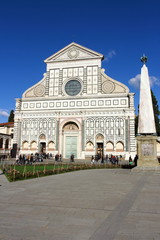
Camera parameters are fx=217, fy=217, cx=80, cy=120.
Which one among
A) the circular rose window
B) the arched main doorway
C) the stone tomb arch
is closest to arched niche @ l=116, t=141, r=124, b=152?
the arched main doorway

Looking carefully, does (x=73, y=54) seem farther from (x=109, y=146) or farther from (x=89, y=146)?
(x=109, y=146)

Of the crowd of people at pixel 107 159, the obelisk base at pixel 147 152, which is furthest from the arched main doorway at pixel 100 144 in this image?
the obelisk base at pixel 147 152

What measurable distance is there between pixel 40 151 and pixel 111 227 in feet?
110

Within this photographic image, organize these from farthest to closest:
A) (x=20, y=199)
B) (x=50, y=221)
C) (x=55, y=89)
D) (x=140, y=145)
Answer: (x=55, y=89), (x=140, y=145), (x=20, y=199), (x=50, y=221)

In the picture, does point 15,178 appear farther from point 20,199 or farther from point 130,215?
point 130,215

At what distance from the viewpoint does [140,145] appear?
52.3ft

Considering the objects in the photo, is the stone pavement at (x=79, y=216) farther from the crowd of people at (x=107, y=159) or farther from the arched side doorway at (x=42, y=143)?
the arched side doorway at (x=42, y=143)

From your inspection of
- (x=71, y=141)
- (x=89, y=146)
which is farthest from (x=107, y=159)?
(x=71, y=141)

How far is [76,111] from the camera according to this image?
118ft

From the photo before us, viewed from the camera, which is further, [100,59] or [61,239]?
[100,59]

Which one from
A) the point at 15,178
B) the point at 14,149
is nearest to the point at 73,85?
the point at 14,149

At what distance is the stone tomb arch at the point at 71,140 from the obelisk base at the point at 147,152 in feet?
65.9

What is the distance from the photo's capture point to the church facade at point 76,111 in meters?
34.2

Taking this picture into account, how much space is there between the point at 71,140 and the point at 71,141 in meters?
0.17
